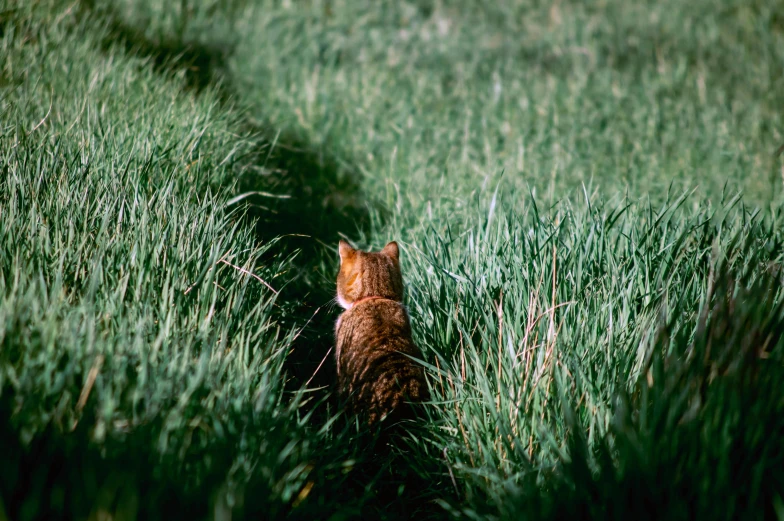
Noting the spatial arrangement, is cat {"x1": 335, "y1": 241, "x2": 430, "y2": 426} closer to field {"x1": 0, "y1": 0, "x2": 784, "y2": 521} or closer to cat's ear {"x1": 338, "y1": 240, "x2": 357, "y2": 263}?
cat's ear {"x1": 338, "y1": 240, "x2": 357, "y2": 263}

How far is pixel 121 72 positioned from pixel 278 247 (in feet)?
5.03

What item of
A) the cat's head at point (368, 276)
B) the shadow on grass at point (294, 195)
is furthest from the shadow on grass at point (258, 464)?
the cat's head at point (368, 276)

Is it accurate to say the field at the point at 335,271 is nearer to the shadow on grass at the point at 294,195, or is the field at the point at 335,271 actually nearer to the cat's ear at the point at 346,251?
the shadow on grass at the point at 294,195

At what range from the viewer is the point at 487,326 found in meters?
2.47

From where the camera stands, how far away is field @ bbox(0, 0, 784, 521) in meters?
1.64

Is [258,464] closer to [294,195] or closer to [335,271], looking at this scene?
[335,271]

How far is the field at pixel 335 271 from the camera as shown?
64.5 inches

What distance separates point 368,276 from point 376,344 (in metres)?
0.42

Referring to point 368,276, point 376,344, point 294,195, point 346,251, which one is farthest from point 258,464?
point 294,195

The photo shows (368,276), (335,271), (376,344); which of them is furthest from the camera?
(335,271)

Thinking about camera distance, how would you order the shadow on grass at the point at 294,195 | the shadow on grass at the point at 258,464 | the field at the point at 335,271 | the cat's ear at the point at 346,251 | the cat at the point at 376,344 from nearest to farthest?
the shadow on grass at the point at 258,464 < the field at the point at 335,271 < the cat at the point at 376,344 < the cat's ear at the point at 346,251 < the shadow on grass at the point at 294,195

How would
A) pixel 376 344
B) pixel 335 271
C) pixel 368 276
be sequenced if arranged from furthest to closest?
pixel 335 271
pixel 368 276
pixel 376 344

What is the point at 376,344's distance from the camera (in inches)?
94.6

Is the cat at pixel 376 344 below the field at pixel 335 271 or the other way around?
below
